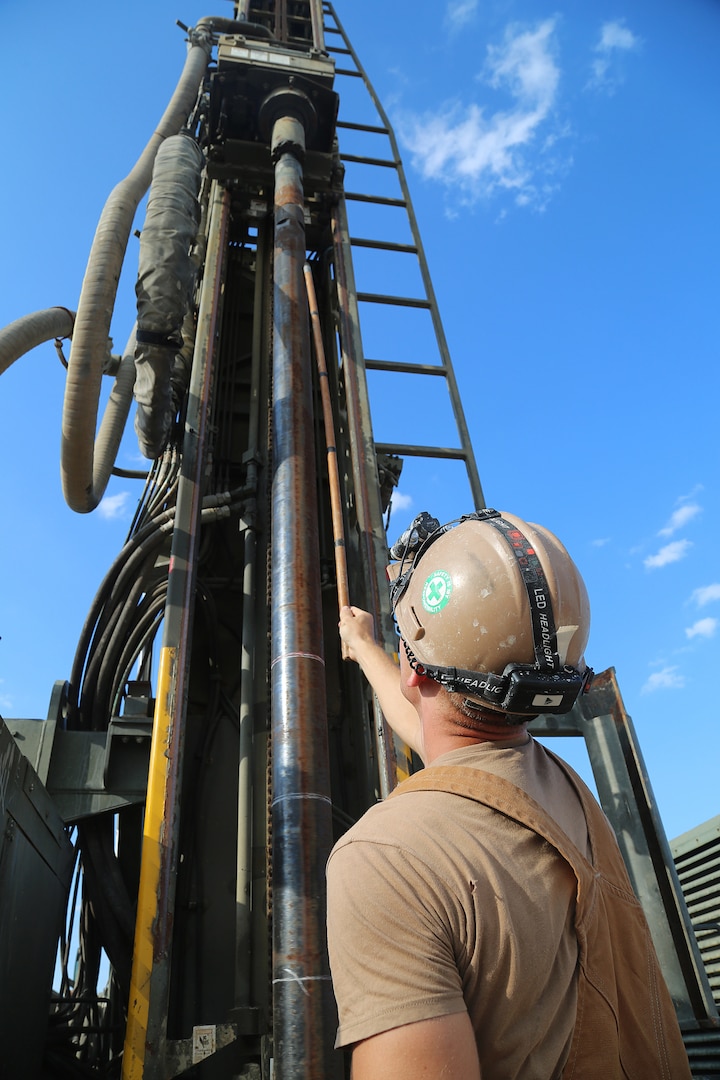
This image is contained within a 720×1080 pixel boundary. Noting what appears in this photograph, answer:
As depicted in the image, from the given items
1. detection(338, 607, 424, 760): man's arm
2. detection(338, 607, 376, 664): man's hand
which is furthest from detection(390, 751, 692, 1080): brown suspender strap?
detection(338, 607, 376, 664): man's hand

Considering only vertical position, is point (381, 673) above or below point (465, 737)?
above

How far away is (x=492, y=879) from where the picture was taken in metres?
0.90

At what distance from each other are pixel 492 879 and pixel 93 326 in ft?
12.8

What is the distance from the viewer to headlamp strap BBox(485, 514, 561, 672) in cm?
114

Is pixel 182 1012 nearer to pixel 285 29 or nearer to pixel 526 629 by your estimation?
pixel 526 629

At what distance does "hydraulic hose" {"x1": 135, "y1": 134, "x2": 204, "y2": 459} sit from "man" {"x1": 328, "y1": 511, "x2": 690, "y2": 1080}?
121 inches

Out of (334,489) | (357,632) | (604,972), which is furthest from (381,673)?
(334,489)

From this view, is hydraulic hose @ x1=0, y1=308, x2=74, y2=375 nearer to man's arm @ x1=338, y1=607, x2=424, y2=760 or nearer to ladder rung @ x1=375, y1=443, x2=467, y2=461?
ladder rung @ x1=375, y1=443, x2=467, y2=461

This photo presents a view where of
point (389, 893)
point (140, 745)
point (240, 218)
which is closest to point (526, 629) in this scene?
point (389, 893)

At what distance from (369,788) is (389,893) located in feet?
9.79

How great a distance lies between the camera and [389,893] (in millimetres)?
868

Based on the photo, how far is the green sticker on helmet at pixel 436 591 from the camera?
4.01 ft

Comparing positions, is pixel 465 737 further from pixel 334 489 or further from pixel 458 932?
pixel 334 489

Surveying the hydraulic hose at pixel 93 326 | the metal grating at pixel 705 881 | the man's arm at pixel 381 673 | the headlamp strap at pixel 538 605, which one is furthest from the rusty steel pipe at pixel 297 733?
the metal grating at pixel 705 881
